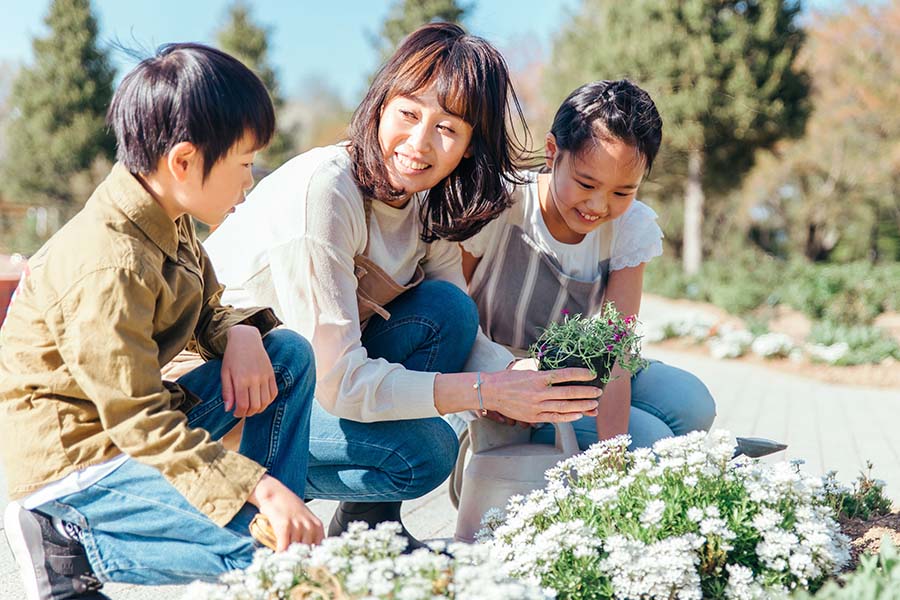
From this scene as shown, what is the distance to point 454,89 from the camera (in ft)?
6.84

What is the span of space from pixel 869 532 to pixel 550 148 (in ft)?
4.58

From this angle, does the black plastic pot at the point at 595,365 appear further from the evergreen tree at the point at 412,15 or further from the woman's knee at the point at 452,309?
the evergreen tree at the point at 412,15

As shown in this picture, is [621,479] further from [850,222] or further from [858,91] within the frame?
[850,222]

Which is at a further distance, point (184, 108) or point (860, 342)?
point (860, 342)

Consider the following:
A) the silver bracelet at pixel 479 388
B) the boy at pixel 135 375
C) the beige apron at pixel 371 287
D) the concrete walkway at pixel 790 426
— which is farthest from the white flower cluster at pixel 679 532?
the concrete walkway at pixel 790 426

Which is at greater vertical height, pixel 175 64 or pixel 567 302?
pixel 175 64

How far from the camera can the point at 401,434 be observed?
215 cm

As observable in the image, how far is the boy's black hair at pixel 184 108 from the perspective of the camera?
1549mm

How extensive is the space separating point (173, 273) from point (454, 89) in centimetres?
86

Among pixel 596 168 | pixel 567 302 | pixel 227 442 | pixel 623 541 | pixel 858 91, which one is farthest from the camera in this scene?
pixel 858 91

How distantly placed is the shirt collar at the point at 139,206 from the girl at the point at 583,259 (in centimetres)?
116

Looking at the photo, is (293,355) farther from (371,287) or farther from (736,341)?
(736,341)

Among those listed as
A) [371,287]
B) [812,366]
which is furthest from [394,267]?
[812,366]

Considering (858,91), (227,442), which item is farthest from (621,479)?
(858,91)
